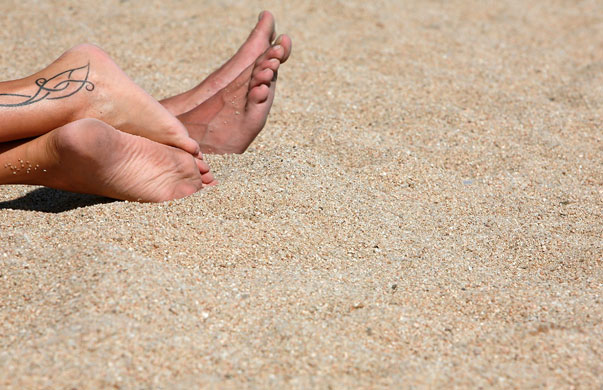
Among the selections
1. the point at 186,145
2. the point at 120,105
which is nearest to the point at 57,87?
the point at 120,105

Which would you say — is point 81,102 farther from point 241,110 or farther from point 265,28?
point 265,28

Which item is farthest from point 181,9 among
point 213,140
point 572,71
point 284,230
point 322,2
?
point 284,230

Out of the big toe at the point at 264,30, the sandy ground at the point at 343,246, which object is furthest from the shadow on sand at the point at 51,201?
the big toe at the point at 264,30

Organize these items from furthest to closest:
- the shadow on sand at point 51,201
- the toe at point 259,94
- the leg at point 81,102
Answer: the toe at point 259,94, the shadow on sand at point 51,201, the leg at point 81,102

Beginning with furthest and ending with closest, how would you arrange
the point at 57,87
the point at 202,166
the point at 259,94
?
the point at 259,94 → the point at 202,166 → the point at 57,87

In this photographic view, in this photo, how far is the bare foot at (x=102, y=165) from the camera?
1.88 metres

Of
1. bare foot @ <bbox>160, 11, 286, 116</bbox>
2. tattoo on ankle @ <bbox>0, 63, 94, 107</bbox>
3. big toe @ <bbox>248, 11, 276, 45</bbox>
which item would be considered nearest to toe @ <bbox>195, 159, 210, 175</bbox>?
tattoo on ankle @ <bbox>0, 63, 94, 107</bbox>

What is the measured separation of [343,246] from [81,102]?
854 mm

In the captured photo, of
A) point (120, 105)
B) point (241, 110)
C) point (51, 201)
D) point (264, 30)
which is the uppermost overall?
point (264, 30)

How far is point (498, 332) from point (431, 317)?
6.1 inches

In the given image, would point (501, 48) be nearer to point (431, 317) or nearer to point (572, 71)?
point (572, 71)

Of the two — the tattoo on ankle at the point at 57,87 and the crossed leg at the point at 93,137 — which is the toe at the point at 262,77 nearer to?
the crossed leg at the point at 93,137

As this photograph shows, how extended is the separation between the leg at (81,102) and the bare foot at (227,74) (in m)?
0.48

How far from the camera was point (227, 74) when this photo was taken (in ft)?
9.02
